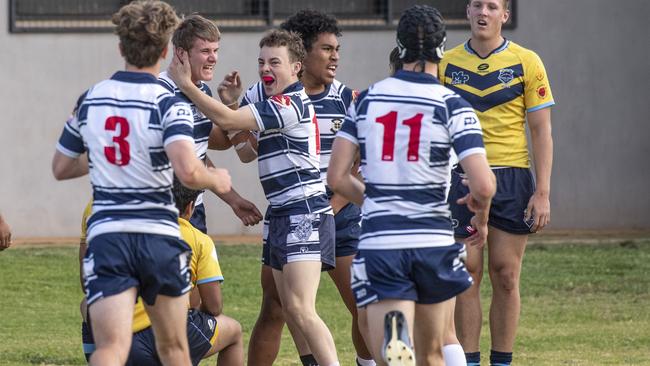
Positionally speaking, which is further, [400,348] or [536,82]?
[536,82]

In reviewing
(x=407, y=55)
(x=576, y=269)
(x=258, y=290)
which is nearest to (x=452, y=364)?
(x=407, y=55)

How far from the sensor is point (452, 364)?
21.2 feet

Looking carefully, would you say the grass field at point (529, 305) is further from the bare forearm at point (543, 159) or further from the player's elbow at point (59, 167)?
the player's elbow at point (59, 167)

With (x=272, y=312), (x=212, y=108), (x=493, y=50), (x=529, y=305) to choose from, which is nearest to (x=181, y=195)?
(x=212, y=108)

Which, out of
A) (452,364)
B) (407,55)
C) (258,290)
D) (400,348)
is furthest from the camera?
(258,290)

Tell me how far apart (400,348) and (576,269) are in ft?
29.9

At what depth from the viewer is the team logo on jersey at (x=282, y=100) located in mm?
6793

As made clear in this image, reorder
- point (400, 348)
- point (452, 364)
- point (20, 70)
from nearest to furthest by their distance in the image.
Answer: point (400, 348), point (452, 364), point (20, 70)

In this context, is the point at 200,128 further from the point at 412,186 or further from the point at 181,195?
the point at 412,186

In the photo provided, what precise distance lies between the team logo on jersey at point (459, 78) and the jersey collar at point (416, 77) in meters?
1.71

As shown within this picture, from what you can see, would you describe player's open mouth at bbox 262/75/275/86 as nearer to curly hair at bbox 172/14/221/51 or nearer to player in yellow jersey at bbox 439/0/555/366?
curly hair at bbox 172/14/221/51

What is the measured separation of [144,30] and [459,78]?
2.34m

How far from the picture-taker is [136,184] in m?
5.53

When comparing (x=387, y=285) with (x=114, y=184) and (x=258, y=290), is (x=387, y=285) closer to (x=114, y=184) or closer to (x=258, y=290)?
(x=114, y=184)
